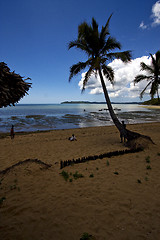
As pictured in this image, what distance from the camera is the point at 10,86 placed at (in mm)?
3492

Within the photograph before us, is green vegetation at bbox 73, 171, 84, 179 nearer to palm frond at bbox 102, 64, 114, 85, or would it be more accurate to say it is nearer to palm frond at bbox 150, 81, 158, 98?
palm frond at bbox 102, 64, 114, 85

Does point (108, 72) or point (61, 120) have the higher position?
point (108, 72)

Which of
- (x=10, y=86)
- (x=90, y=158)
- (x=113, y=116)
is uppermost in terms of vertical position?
(x=10, y=86)

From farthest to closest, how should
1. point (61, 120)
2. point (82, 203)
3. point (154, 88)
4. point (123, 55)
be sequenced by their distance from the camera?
point (61, 120)
point (154, 88)
point (123, 55)
point (82, 203)

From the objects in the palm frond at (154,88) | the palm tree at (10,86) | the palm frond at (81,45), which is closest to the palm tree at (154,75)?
the palm frond at (154,88)

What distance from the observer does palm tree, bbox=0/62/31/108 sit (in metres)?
3.22

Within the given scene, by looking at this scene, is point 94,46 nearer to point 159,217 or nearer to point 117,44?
point 117,44

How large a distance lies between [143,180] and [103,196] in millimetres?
2014

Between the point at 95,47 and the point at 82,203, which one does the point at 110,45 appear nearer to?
the point at 95,47

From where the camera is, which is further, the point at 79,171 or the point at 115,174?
the point at 79,171

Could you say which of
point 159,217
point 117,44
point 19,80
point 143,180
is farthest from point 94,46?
point 159,217

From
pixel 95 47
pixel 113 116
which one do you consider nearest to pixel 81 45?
pixel 95 47

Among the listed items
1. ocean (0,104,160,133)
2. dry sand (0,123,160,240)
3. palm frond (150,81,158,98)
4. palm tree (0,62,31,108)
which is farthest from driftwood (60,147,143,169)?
ocean (0,104,160,133)

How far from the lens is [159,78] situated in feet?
52.5
